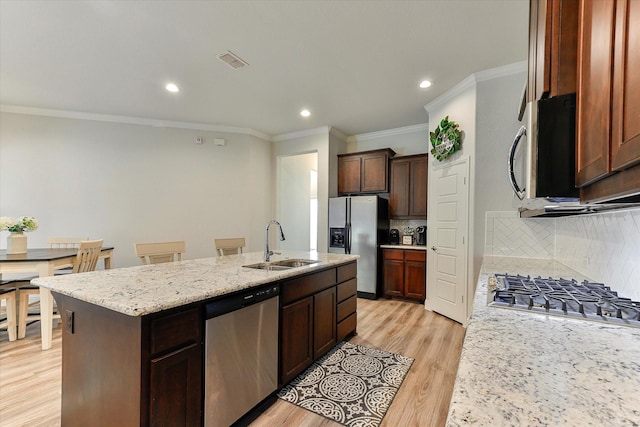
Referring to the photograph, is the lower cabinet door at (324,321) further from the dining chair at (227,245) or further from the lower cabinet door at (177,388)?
the dining chair at (227,245)

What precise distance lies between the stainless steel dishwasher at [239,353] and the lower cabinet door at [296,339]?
90mm

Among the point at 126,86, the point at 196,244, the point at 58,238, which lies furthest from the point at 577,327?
the point at 58,238

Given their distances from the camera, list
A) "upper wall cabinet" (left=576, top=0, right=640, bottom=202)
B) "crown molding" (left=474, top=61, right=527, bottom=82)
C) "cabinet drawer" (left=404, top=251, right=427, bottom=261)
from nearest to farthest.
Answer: "upper wall cabinet" (left=576, top=0, right=640, bottom=202)
"crown molding" (left=474, top=61, right=527, bottom=82)
"cabinet drawer" (left=404, top=251, right=427, bottom=261)

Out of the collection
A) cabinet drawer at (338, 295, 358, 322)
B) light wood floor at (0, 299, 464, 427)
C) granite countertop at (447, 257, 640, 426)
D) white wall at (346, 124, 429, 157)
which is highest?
white wall at (346, 124, 429, 157)

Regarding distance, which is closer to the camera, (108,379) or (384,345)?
(108,379)

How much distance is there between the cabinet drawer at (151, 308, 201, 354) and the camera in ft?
4.03

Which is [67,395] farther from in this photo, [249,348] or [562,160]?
[562,160]

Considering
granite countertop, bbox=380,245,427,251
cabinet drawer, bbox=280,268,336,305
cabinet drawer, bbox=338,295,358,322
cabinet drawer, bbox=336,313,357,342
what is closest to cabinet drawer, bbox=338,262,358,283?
cabinet drawer, bbox=280,268,336,305

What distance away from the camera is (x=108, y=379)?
1.31 metres

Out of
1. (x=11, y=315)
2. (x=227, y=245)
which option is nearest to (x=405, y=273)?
(x=227, y=245)

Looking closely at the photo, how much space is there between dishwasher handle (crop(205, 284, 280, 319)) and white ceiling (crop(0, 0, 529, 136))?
2.08 m

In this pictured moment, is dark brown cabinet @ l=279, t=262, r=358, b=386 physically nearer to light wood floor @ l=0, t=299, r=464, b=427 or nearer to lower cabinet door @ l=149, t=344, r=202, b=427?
light wood floor @ l=0, t=299, r=464, b=427

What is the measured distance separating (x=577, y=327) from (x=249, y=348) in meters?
1.56

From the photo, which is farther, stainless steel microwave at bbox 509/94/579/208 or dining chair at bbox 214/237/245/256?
dining chair at bbox 214/237/245/256
